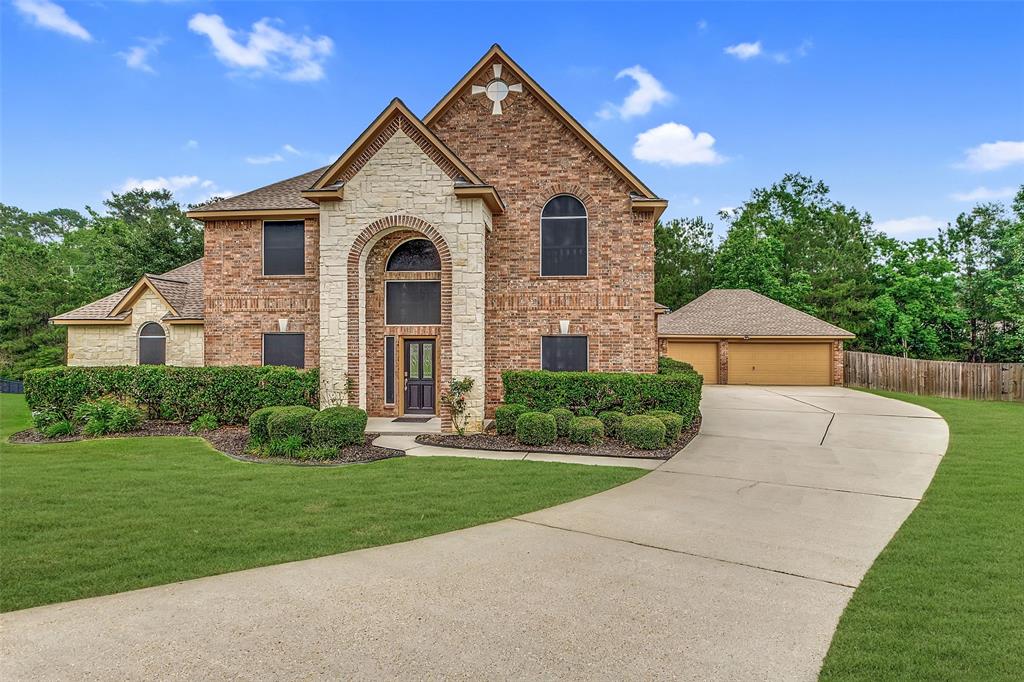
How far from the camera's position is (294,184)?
16.2m

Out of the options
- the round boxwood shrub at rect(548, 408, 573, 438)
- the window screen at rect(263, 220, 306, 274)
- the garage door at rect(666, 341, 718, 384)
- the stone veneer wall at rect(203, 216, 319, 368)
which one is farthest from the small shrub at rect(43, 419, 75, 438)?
the garage door at rect(666, 341, 718, 384)

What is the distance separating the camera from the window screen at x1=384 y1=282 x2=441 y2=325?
14555mm

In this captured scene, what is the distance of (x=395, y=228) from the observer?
13117 millimetres

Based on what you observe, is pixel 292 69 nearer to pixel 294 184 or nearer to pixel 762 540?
pixel 294 184

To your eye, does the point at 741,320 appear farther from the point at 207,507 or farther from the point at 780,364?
the point at 207,507

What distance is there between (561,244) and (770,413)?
25.8 ft

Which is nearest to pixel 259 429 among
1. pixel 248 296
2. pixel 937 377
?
pixel 248 296

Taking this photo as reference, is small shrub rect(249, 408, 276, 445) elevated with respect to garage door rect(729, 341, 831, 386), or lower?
lower

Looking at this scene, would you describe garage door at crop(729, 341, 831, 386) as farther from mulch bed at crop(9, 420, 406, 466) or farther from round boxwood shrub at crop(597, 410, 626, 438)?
mulch bed at crop(9, 420, 406, 466)

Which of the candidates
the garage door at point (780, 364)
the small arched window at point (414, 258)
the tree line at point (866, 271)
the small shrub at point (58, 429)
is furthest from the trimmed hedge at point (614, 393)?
the tree line at point (866, 271)

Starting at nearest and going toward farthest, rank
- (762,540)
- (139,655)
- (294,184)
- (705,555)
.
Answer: (139,655), (705,555), (762,540), (294,184)

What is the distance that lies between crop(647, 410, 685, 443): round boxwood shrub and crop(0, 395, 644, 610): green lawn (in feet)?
7.57

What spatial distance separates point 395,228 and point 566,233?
4.62 m

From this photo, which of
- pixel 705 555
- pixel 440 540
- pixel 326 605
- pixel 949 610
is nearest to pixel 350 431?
pixel 440 540
